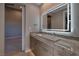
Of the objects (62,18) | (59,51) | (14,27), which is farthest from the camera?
(14,27)

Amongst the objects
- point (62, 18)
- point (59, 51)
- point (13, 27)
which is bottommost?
point (59, 51)

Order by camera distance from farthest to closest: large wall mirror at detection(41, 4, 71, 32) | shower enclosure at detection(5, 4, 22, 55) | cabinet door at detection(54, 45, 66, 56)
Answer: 1. shower enclosure at detection(5, 4, 22, 55)
2. large wall mirror at detection(41, 4, 71, 32)
3. cabinet door at detection(54, 45, 66, 56)

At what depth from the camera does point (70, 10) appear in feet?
Result: 4.93

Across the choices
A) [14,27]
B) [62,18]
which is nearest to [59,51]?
[62,18]

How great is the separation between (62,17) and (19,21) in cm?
81

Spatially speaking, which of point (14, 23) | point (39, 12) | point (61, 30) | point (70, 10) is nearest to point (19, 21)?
point (14, 23)

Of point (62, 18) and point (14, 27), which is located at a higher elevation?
point (62, 18)

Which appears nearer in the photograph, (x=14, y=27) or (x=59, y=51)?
(x=59, y=51)

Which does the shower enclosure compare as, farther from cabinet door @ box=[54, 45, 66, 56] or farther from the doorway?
cabinet door @ box=[54, 45, 66, 56]

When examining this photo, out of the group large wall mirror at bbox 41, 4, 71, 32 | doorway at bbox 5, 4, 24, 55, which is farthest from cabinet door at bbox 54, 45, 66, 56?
doorway at bbox 5, 4, 24, 55

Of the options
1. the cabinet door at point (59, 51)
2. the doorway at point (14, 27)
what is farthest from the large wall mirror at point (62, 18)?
the doorway at point (14, 27)

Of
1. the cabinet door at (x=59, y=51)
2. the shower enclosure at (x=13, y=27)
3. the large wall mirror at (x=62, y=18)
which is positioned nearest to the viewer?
the cabinet door at (x=59, y=51)

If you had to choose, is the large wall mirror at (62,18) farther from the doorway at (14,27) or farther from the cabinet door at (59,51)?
the doorway at (14,27)

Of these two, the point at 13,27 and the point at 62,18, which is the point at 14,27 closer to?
the point at 13,27
